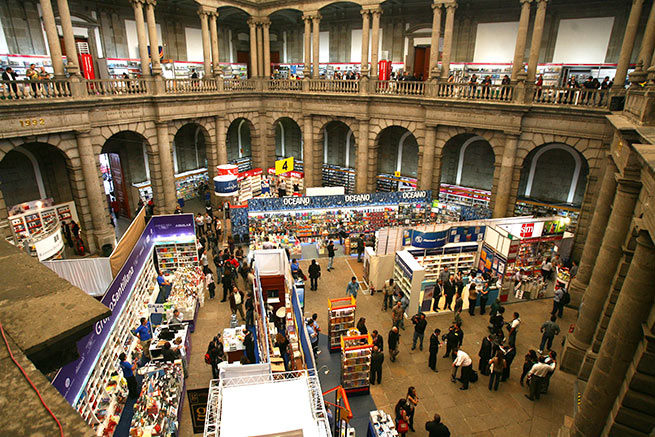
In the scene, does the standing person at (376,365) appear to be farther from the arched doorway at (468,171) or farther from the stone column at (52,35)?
the stone column at (52,35)

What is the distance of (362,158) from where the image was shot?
27.0 meters

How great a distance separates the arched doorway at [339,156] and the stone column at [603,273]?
19940mm

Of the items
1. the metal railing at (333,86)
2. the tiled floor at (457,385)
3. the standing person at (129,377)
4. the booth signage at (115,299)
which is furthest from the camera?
the metal railing at (333,86)

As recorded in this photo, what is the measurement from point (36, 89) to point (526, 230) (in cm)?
2262

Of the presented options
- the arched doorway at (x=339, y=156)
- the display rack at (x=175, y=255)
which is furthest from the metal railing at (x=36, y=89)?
the arched doorway at (x=339, y=156)

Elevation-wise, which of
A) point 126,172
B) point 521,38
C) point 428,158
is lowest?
point 126,172

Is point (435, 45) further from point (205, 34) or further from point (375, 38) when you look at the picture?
point (205, 34)

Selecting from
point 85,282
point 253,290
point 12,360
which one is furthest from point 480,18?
point 12,360

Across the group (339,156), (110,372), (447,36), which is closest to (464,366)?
(110,372)

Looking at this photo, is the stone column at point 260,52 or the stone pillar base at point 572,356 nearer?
the stone pillar base at point 572,356

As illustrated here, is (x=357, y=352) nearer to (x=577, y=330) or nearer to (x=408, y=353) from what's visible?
(x=408, y=353)

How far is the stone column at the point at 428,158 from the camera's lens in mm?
23688

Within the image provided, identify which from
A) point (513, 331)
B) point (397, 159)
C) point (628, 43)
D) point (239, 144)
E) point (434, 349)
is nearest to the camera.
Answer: point (434, 349)

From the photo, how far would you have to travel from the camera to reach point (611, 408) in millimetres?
8734
